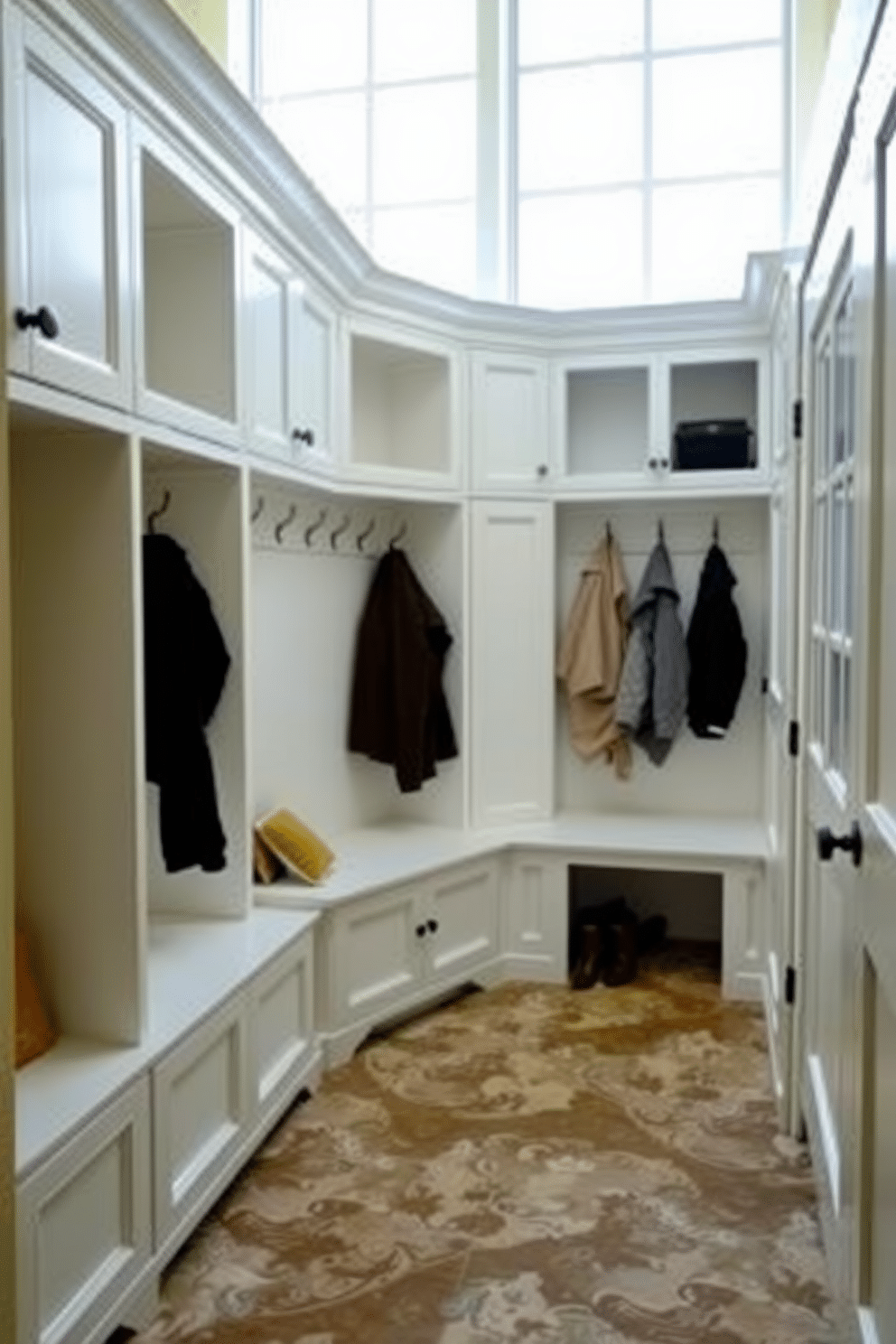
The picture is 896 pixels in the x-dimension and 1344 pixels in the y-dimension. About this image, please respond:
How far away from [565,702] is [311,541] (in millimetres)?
1226

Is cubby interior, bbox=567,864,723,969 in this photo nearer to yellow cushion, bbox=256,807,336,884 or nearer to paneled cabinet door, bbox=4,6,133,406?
yellow cushion, bbox=256,807,336,884

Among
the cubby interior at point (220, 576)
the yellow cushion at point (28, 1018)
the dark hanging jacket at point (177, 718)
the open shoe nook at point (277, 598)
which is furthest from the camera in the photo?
the cubby interior at point (220, 576)

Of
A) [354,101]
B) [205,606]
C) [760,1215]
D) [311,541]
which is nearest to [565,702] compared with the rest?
[311,541]

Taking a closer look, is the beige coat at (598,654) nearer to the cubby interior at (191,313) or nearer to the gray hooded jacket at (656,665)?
the gray hooded jacket at (656,665)

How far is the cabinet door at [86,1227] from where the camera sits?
167 cm

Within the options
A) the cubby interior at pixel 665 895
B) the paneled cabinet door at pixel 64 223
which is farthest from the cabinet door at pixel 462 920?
the paneled cabinet door at pixel 64 223

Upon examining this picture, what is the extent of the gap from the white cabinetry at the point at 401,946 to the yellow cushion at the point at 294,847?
5.9 inches

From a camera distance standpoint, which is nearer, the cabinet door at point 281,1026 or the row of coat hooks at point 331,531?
the cabinet door at point 281,1026

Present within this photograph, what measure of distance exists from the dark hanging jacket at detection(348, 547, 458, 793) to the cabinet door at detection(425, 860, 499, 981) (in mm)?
385

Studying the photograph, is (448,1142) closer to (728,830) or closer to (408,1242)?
(408,1242)

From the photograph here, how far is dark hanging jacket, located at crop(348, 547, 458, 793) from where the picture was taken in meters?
3.74

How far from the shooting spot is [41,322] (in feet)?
5.55

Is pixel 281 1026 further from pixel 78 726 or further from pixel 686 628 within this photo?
pixel 686 628

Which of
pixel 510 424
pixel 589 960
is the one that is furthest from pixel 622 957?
A: pixel 510 424
